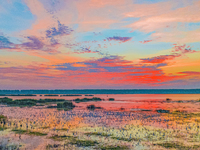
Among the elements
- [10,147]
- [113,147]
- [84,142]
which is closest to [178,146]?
[113,147]

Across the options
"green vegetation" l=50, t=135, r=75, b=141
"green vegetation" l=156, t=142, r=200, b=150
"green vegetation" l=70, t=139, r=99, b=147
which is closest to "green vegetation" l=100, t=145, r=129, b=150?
"green vegetation" l=70, t=139, r=99, b=147

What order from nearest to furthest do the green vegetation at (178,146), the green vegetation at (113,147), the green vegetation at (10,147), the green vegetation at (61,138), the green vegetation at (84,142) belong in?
the green vegetation at (10,147), the green vegetation at (113,147), the green vegetation at (178,146), the green vegetation at (84,142), the green vegetation at (61,138)

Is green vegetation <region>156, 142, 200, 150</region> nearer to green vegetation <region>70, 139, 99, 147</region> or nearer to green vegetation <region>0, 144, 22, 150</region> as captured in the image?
green vegetation <region>70, 139, 99, 147</region>

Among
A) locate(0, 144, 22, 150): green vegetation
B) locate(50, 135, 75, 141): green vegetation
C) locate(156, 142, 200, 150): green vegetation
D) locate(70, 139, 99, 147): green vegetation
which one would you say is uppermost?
locate(0, 144, 22, 150): green vegetation

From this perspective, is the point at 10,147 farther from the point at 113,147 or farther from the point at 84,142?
the point at 113,147

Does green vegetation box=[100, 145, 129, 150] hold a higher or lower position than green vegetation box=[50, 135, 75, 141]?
higher

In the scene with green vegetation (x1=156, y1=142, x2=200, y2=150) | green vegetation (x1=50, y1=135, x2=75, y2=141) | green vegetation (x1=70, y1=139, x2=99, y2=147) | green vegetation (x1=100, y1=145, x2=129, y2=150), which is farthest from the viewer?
green vegetation (x1=50, y1=135, x2=75, y2=141)

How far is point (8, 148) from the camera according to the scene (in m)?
11.0

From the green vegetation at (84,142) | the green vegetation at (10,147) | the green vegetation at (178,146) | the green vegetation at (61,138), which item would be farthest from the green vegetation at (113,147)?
the green vegetation at (10,147)

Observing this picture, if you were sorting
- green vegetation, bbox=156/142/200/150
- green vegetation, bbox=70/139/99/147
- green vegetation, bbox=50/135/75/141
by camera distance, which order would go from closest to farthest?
green vegetation, bbox=156/142/200/150 < green vegetation, bbox=70/139/99/147 < green vegetation, bbox=50/135/75/141

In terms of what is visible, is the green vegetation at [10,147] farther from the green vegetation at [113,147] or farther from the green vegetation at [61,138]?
the green vegetation at [113,147]

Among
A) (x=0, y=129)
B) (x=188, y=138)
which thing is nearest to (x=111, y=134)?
(x=188, y=138)

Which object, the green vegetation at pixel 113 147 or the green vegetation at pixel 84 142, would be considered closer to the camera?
the green vegetation at pixel 113 147

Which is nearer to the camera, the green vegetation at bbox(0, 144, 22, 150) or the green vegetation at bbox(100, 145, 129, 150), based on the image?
the green vegetation at bbox(0, 144, 22, 150)
